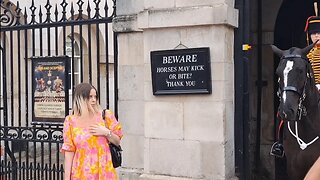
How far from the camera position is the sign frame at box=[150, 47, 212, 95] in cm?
655

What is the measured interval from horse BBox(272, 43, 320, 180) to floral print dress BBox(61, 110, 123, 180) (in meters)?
1.93

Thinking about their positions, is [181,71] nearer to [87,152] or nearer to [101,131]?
[101,131]

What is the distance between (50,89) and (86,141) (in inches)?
113

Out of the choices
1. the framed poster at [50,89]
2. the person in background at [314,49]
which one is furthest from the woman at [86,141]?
the framed poster at [50,89]

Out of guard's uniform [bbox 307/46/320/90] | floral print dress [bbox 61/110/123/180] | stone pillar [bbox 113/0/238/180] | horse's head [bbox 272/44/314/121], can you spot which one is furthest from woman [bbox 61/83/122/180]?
guard's uniform [bbox 307/46/320/90]

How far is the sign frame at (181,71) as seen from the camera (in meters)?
6.55

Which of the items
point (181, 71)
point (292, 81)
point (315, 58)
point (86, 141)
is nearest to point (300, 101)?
→ point (292, 81)

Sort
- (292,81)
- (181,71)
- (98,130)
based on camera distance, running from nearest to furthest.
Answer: (292,81) → (98,130) → (181,71)

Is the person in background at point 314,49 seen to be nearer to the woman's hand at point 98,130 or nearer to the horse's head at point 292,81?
the horse's head at point 292,81

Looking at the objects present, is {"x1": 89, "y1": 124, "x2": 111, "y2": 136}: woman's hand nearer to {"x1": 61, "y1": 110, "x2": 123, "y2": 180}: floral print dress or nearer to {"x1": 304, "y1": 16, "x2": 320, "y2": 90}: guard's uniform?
{"x1": 61, "y1": 110, "x2": 123, "y2": 180}: floral print dress

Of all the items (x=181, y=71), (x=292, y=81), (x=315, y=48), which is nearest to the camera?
(x=292, y=81)

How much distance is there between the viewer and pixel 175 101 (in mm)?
6812

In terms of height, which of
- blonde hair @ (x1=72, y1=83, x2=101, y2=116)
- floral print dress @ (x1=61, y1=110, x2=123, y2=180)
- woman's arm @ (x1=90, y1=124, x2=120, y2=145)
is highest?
Result: blonde hair @ (x1=72, y1=83, x2=101, y2=116)

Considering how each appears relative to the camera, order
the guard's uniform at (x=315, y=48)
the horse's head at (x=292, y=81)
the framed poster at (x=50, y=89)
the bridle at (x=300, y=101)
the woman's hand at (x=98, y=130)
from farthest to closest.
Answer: the framed poster at (x=50, y=89), the guard's uniform at (x=315, y=48), the woman's hand at (x=98, y=130), the bridle at (x=300, y=101), the horse's head at (x=292, y=81)
